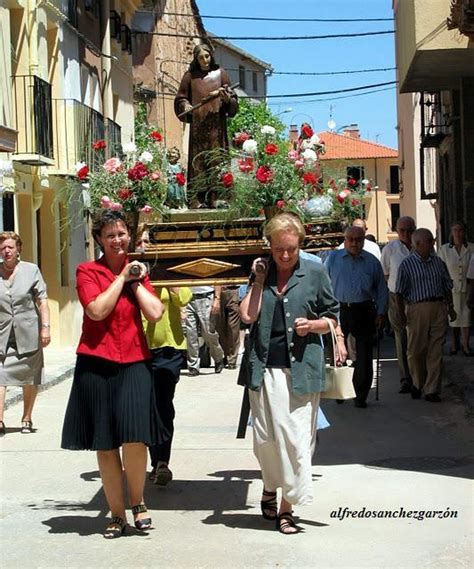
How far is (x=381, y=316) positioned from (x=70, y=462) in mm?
4127

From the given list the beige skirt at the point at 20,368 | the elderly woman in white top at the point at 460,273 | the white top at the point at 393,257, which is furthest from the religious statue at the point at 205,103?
the elderly woman in white top at the point at 460,273

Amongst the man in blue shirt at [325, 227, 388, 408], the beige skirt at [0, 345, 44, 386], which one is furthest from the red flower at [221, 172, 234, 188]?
the man in blue shirt at [325, 227, 388, 408]

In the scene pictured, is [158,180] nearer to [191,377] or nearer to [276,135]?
[276,135]

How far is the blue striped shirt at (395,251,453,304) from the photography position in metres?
13.0

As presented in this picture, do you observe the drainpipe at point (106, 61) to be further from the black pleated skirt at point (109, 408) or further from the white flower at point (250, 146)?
the black pleated skirt at point (109, 408)

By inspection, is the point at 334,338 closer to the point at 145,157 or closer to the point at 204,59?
the point at 145,157

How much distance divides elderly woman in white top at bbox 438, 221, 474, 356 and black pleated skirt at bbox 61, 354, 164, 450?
970 centimetres

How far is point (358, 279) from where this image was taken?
1304 centimetres

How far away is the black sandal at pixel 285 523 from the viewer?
7369 mm

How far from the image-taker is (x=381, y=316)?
12.9 m

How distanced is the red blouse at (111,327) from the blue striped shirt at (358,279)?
5.79 meters

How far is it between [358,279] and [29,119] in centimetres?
1024

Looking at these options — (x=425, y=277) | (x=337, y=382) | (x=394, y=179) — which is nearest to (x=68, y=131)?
(x=425, y=277)

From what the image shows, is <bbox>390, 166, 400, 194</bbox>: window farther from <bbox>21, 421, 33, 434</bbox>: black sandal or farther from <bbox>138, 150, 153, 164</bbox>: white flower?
<bbox>138, 150, 153, 164</bbox>: white flower
